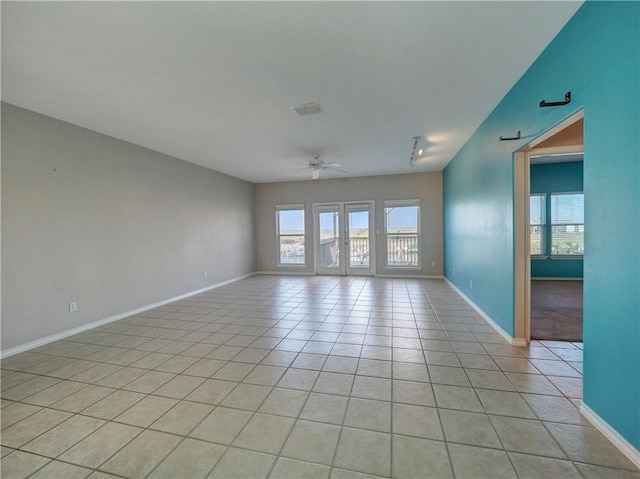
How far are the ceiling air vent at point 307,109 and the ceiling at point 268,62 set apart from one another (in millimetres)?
100

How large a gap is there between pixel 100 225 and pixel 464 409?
15.2 feet

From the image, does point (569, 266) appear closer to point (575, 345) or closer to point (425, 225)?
point (425, 225)

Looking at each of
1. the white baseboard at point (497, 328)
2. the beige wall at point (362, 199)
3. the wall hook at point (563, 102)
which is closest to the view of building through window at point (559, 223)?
the beige wall at point (362, 199)

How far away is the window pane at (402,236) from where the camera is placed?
22.9ft

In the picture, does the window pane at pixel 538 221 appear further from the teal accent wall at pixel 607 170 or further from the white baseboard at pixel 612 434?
the white baseboard at pixel 612 434

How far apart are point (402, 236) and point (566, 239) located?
3.59 metres

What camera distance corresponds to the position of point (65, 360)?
273 cm

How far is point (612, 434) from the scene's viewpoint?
157 centimetres

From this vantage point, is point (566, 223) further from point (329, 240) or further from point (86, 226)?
point (86, 226)

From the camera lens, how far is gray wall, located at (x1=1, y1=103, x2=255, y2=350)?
2936 millimetres

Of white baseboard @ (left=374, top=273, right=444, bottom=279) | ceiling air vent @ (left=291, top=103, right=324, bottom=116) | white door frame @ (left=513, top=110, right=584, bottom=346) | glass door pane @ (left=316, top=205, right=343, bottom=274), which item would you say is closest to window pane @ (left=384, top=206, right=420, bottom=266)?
white baseboard @ (left=374, top=273, right=444, bottom=279)

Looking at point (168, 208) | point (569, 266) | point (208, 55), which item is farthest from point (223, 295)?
point (569, 266)

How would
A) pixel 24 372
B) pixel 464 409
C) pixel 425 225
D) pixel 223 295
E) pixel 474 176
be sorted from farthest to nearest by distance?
pixel 425 225 < pixel 223 295 < pixel 474 176 < pixel 24 372 < pixel 464 409

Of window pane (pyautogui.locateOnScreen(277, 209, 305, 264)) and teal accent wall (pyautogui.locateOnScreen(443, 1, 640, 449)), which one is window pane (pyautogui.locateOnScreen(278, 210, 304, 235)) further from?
teal accent wall (pyautogui.locateOnScreen(443, 1, 640, 449))
